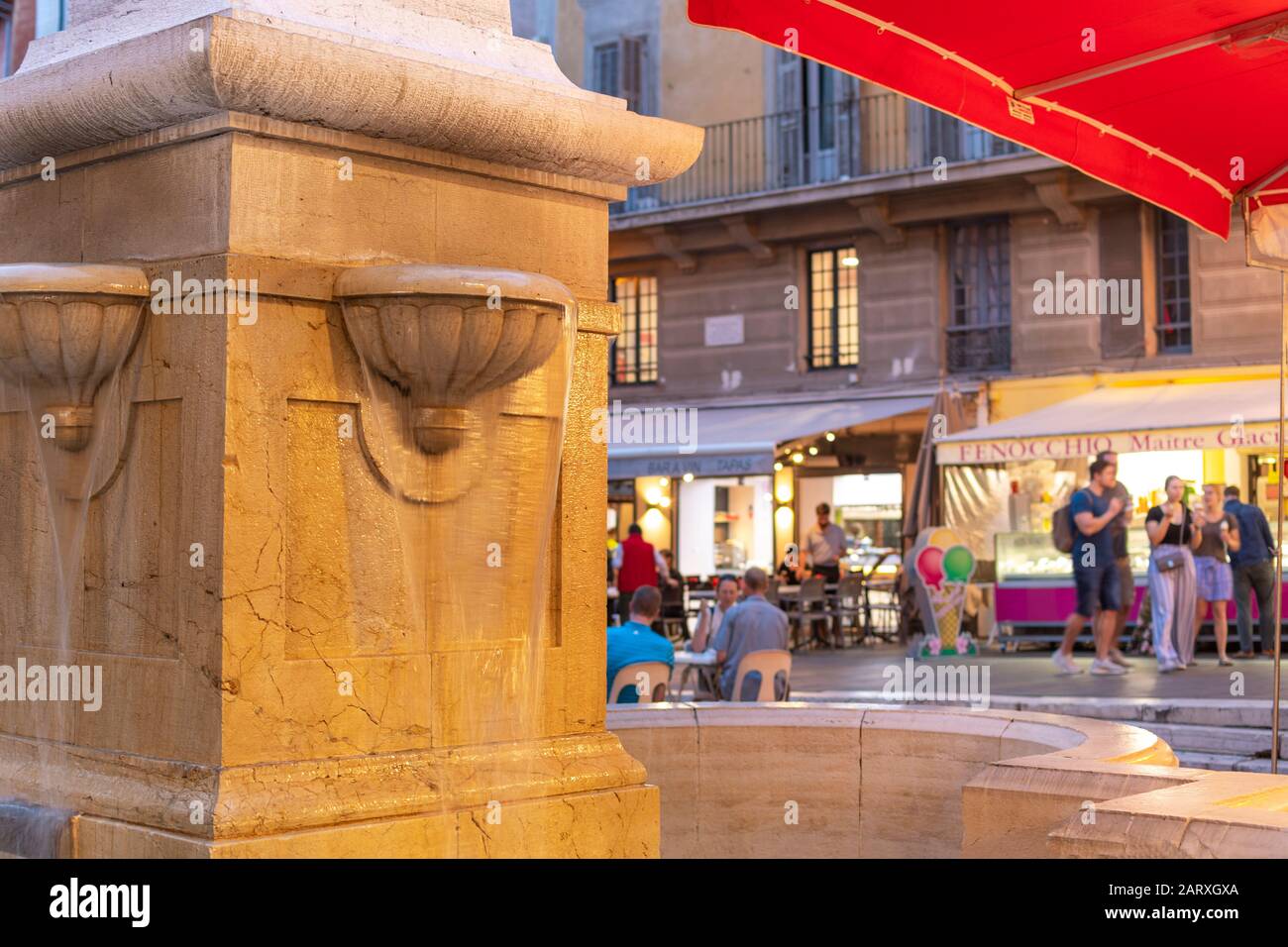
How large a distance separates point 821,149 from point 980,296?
10.7 ft

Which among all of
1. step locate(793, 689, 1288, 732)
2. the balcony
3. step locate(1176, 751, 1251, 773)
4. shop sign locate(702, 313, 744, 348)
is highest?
the balcony

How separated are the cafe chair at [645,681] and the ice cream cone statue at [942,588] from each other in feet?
29.5

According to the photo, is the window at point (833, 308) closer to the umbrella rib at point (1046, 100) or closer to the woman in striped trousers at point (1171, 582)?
the woman in striped trousers at point (1171, 582)

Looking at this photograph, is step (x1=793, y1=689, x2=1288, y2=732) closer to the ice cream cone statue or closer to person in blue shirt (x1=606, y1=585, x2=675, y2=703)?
person in blue shirt (x1=606, y1=585, x2=675, y2=703)

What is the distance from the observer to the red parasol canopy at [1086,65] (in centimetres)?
511

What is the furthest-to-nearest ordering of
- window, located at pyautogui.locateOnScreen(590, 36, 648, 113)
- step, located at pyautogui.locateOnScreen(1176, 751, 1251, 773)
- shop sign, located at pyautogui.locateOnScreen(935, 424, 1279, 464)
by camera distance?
window, located at pyautogui.locateOnScreen(590, 36, 648, 113) < shop sign, located at pyautogui.locateOnScreen(935, 424, 1279, 464) < step, located at pyautogui.locateOnScreen(1176, 751, 1251, 773)

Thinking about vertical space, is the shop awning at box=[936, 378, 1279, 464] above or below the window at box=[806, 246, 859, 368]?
below

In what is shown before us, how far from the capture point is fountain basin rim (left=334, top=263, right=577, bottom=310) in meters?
3.61

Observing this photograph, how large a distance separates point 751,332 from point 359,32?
2178 cm

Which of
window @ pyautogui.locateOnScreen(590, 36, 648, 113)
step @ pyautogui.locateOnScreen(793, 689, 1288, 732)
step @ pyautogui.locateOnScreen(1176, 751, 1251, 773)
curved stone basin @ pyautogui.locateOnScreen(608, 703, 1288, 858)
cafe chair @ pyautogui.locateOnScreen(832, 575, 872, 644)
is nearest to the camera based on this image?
curved stone basin @ pyautogui.locateOnScreen(608, 703, 1288, 858)

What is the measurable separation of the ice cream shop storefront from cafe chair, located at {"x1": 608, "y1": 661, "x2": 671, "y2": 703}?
979cm

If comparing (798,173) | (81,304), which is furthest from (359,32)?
(798,173)

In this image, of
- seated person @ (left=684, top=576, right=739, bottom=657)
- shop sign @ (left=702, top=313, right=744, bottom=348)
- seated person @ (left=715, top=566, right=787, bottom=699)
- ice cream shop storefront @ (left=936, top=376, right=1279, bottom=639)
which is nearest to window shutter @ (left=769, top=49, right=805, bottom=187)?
shop sign @ (left=702, top=313, right=744, bottom=348)
